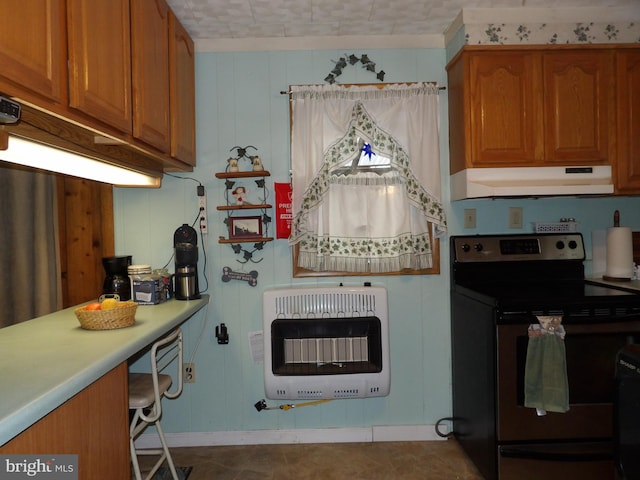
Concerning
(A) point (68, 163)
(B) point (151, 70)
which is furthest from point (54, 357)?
(B) point (151, 70)

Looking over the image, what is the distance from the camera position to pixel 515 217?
2.56m

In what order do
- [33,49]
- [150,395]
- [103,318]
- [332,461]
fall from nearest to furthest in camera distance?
1. [33,49]
2. [103,318]
3. [150,395]
4. [332,461]

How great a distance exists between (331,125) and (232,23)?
78cm

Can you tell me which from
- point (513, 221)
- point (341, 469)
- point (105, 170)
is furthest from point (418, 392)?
point (105, 170)

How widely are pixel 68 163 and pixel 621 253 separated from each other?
290 cm

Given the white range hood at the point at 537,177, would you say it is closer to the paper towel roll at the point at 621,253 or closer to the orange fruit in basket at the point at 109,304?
the paper towel roll at the point at 621,253

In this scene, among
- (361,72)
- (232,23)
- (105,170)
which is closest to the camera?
(105,170)

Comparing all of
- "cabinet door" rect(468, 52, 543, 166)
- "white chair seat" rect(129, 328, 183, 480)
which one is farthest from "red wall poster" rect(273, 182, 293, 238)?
"cabinet door" rect(468, 52, 543, 166)

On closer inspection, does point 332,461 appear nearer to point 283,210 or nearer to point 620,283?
point 283,210

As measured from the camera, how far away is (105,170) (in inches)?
78.5

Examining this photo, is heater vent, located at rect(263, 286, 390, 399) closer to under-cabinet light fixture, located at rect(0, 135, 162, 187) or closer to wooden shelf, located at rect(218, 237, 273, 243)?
wooden shelf, located at rect(218, 237, 273, 243)

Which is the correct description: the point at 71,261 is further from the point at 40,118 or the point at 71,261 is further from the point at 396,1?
the point at 396,1

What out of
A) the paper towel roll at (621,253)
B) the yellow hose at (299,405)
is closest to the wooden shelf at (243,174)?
the yellow hose at (299,405)

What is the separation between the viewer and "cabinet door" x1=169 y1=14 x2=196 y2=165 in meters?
2.13
